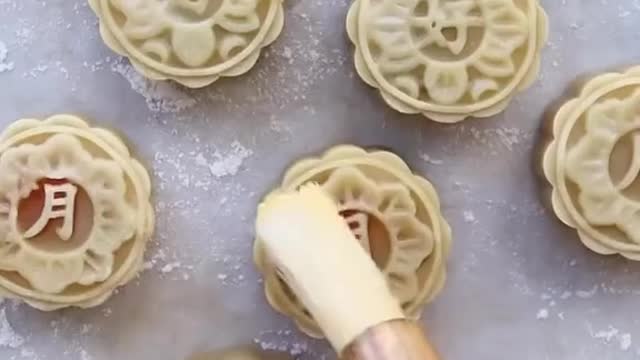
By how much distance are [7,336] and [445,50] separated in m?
0.49

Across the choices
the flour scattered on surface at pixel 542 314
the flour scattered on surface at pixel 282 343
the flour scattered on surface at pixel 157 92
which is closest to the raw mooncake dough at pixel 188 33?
the flour scattered on surface at pixel 157 92

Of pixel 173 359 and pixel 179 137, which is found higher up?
pixel 179 137

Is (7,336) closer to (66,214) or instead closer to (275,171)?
(66,214)

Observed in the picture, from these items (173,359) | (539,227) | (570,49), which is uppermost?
(570,49)

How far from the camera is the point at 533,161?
1.22 m

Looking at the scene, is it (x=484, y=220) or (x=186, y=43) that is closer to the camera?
(x=186, y=43)

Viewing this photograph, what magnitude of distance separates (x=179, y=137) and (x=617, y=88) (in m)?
0.41

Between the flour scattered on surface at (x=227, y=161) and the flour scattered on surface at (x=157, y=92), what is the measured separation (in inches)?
2.0

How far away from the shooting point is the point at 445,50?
1.14 meters

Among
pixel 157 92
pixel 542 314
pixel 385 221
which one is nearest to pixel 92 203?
pixel 157 92

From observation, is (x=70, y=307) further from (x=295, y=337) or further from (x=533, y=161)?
(x=533, y=161)

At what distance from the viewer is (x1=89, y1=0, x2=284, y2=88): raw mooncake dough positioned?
44.0 inches

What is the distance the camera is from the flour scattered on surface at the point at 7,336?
3.92 ft

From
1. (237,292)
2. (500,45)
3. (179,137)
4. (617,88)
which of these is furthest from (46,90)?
(617,88)
